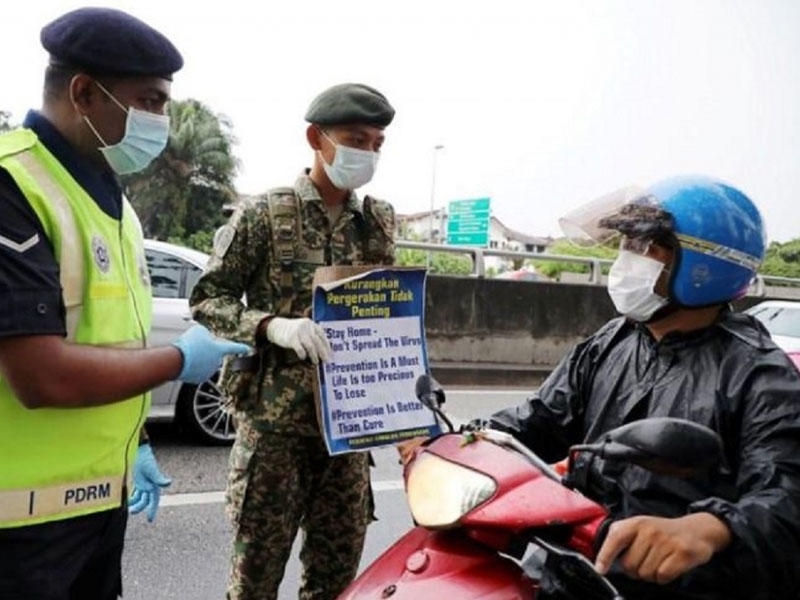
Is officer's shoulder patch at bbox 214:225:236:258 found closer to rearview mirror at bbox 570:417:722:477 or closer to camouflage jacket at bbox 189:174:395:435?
camouflage jacket at bbox 189:174:395:435

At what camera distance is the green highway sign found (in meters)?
21.3

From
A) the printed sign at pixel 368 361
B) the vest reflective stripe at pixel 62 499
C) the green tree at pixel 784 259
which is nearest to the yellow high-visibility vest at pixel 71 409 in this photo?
the vest reflective stripe at pixel 62 499

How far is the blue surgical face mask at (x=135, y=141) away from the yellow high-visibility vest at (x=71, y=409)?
15cm

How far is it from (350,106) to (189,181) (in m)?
35.4

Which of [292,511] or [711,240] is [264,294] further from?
[711,240]

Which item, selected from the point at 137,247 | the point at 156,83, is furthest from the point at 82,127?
the point at 137,247

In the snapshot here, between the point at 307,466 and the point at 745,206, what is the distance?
142cm

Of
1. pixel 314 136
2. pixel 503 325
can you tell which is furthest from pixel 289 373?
pixel 503 325

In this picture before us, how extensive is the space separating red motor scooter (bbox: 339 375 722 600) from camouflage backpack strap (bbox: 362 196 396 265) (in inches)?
39.8

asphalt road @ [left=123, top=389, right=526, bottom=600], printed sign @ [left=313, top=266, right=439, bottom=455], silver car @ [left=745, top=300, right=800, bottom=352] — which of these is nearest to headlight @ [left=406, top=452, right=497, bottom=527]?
printed sign @ [left=313, top=266, right=439, bottom=455]

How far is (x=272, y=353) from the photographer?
2277mm

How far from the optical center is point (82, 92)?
5.33ft

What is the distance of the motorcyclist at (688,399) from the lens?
136cm

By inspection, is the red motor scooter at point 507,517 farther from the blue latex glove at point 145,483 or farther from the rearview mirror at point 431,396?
the blue latex glove at point 145,483
